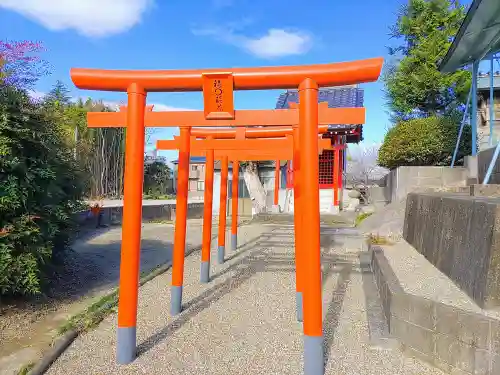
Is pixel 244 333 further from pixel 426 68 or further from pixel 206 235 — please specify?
pixel 426 68

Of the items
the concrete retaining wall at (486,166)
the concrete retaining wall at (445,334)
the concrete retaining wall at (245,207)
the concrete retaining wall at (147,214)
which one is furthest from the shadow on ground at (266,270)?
the concrete retaining wall at (245,207)

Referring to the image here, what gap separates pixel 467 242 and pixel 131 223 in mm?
2947

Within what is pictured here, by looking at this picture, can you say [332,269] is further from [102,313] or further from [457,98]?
[457,98]

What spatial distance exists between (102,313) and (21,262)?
978 mm

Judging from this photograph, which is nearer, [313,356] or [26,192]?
[313,356]

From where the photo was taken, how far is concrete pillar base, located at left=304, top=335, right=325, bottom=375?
3000 mm

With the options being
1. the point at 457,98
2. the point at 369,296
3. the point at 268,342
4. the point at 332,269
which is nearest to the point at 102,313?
the point at 268,342

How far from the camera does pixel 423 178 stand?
9281mm

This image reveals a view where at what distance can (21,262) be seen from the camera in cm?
412

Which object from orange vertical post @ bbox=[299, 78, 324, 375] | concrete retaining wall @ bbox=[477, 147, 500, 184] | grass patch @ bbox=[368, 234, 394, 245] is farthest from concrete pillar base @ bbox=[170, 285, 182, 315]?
concrete retaining wall @ bbox=[477, 147, 500, 184]

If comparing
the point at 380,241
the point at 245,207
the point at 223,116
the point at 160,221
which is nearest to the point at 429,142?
the point at 380,241

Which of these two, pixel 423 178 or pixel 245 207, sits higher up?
pixel 423 178

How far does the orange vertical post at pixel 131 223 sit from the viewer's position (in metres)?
3.32

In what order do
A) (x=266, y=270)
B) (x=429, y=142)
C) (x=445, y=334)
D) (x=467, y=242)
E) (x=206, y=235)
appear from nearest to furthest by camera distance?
(x=445, y=334)
(x=467, y=242)
(x=206, y=235)
(x=266, y=270)
(x=429, y=142)
